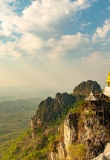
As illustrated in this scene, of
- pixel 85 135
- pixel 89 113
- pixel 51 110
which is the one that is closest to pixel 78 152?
pixel 85 135

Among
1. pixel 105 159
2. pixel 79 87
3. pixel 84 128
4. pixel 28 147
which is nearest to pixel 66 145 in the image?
pixel 84 128

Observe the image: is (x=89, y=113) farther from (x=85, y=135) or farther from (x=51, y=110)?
(x=51, y=110)

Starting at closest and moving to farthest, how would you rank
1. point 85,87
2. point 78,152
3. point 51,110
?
point 78,152, point 51,110, point 85,87

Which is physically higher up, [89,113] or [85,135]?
[89,113]

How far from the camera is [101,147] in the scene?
33.3m

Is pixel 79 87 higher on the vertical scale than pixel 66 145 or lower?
higher

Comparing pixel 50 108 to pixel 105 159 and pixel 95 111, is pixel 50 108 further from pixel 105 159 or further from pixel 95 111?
pixel 105 159

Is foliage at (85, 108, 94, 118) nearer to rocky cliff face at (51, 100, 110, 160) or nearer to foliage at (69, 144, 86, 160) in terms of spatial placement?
rocky cliff face at (51, 100, 110, 160)

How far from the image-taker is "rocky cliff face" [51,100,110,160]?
110 ft

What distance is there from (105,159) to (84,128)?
13.0m

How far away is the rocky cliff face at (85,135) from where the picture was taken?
33.6 metres

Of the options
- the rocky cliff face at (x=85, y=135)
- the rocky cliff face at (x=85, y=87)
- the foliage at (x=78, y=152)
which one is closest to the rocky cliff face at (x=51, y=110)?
the rocky cliff face at (x=85, y=87)

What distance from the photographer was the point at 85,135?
118 ft

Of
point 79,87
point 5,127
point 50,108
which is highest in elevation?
point 79,87
